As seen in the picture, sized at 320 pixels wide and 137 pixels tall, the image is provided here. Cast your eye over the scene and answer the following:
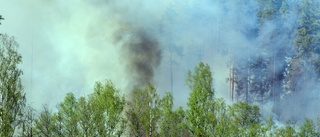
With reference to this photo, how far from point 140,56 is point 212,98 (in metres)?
32.1

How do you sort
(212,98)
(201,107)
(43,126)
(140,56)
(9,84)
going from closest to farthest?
(9,84) < (201,107) < (212,98) < (43,126) < (140,56)

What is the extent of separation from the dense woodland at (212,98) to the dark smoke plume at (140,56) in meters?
11.4

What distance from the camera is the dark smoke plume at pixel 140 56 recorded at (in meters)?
74.9

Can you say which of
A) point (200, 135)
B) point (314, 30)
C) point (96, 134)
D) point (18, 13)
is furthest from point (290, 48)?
point (18, 13)

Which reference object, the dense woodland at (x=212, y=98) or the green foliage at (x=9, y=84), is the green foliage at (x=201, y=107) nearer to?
the dense woodland at (x=212, y=98)

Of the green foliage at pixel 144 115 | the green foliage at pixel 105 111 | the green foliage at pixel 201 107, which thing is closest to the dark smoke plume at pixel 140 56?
the green foliage at pixel 144 115

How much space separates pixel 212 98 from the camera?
4438 centimetres

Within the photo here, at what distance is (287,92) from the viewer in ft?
219

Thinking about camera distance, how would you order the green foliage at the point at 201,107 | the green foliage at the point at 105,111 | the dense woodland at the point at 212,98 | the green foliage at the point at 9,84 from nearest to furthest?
the green foliage at the point at 9,84
the dense woodland at the point at 212,98
the green foliage at the point at 105,111
the green foliage at the point at 201,107

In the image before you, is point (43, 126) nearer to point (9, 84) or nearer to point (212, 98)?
point (212, 98)

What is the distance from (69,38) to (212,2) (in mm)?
22635

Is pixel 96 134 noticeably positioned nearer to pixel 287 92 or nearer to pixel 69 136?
pixel 69 136

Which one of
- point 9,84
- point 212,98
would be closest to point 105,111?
point 212,98

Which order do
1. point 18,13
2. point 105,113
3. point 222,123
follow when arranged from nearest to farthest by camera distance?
point 222,123
point 105,113
point 18,13
